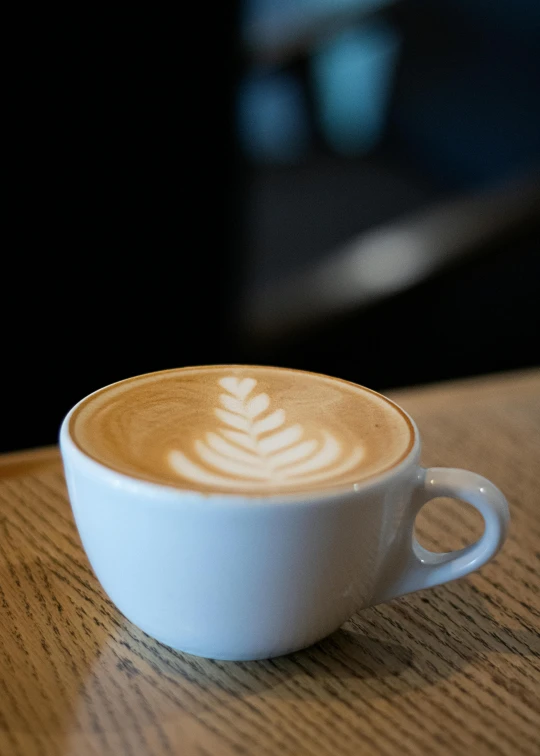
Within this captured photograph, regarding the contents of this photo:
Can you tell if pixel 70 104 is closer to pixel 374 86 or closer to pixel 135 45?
pixel 135 45

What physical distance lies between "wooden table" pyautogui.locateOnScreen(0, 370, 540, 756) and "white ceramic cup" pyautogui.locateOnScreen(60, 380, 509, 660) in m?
0.02

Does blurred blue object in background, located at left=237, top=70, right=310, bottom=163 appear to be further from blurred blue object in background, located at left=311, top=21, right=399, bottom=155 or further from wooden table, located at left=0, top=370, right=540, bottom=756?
wooden table, located at left=0, top=370, right=540, bottom=756

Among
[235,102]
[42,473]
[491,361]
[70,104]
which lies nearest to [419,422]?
[42,473]

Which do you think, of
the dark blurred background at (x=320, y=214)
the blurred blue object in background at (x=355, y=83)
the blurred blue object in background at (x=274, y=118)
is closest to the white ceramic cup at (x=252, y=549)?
the dark blurred background at (x=320, y=214)

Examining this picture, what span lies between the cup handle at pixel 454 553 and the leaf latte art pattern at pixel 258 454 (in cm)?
4

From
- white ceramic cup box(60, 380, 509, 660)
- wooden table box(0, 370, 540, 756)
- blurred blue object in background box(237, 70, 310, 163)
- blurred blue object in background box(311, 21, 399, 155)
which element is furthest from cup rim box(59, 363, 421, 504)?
blurred blue object in background box(311, 21, 399, 155)

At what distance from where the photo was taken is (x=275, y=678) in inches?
18.5

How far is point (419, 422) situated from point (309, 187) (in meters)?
1.57

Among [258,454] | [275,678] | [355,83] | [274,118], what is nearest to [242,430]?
[258,454]

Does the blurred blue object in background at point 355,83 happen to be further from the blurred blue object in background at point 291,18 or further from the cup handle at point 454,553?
the cup handle at point 454,553

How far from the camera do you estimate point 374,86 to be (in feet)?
7.59

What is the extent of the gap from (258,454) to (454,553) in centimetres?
13

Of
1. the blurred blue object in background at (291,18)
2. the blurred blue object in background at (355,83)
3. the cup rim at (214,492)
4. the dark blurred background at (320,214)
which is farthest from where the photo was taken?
the blurred blue object in background at (355,83)

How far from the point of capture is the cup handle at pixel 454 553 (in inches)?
18.7
